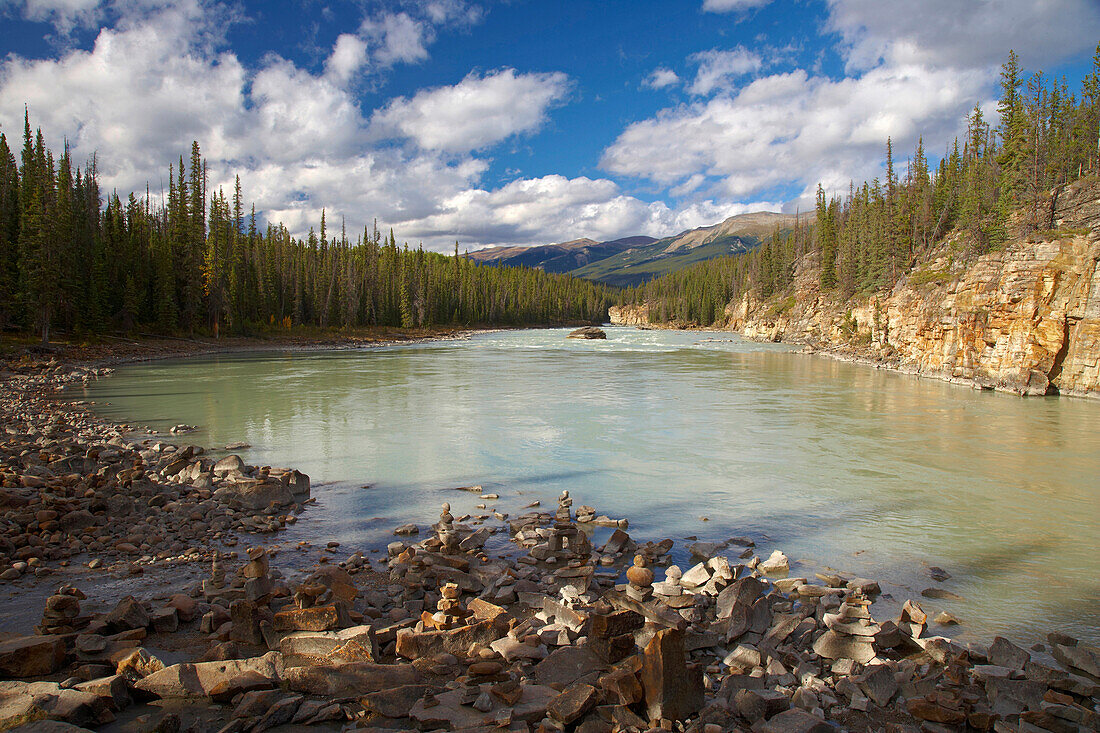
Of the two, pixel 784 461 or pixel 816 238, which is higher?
pixel 816 238

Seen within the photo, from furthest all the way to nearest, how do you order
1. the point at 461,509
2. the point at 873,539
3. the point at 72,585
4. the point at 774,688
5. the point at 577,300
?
the point at 577,300 → the point at 461,509 → the point at 873,539 → the point at 72,585 → the point at 774,688

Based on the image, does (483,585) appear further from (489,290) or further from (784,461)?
(489,290)

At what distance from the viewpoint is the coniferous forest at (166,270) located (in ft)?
140

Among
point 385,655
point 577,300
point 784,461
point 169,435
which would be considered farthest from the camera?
point 577,300

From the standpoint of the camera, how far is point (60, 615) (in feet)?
17.3

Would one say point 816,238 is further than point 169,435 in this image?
Yes

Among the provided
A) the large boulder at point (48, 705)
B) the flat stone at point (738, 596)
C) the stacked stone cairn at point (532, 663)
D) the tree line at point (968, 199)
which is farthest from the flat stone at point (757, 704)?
the tree line at point (968, 199)

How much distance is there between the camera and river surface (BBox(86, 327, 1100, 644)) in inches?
326

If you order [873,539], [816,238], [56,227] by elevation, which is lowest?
[873,539]

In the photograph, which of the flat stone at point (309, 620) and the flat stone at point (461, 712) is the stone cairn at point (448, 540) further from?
the flat stone at point (461, 712)

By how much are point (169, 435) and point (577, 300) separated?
541 feet

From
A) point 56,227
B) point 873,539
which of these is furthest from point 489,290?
point 873,539

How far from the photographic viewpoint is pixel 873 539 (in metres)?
9.10

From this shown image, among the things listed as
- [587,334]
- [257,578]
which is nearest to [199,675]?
[257,578]
